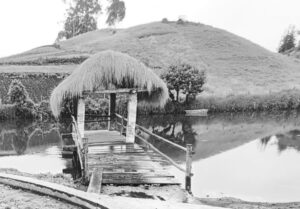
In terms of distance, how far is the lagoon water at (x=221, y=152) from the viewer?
1178 centimetres

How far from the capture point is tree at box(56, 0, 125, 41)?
7056 centimetres

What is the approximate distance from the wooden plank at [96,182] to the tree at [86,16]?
64471mm

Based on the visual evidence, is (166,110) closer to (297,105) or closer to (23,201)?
(297,105)

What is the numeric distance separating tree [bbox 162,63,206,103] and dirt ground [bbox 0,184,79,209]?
26.9m

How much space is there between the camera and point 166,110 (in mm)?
33625

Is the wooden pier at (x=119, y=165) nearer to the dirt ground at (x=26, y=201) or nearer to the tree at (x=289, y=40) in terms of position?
the dirt ground at (x=26, y=201)

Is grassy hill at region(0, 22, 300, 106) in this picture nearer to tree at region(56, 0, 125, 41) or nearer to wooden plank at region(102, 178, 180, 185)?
tree at region(56, 0, 125, 41)

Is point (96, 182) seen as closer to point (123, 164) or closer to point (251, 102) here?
point (123, 164)

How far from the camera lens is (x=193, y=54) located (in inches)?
2312

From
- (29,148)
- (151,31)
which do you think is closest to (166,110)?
(29,148)

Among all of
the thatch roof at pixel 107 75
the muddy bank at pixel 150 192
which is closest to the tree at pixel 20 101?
the thatch roof at pixel 107 75

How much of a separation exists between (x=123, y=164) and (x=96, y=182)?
2.03m

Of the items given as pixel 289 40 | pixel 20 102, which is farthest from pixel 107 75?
pixel 289 40

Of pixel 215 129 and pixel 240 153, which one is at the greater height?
pixel 215 129
